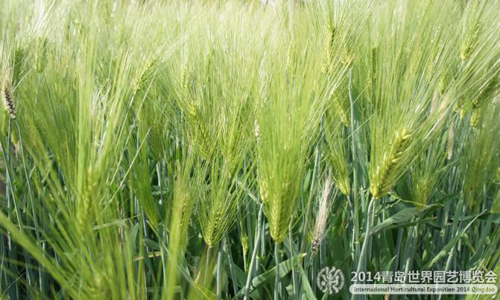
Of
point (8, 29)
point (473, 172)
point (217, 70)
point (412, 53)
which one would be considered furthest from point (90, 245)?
point (473, 172)

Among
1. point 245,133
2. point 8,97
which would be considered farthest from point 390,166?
point 8,97

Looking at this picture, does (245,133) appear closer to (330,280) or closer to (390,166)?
(390,166)

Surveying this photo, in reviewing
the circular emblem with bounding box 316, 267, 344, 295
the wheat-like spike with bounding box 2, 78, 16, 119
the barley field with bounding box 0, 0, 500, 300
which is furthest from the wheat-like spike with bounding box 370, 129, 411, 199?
the wheat-like spike with bounding box 2, 78, 16, 119

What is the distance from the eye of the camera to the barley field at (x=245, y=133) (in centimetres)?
62

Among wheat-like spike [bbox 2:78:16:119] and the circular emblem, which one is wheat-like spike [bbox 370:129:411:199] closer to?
the circular emblem

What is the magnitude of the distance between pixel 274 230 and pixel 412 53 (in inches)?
17.3

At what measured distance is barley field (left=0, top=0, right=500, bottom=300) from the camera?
2.02 feet

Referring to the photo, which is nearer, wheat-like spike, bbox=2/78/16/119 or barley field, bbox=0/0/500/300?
barley field, bbox=0/0/500/300

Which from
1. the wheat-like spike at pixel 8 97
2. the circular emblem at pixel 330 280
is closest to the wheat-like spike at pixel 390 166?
the circular emblem at pixel 330 280

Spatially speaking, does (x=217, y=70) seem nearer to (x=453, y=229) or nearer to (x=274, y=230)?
(x=274, y=230)

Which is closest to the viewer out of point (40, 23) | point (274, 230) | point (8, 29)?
point (274, 230)

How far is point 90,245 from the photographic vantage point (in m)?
0.47

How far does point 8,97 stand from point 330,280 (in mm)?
700

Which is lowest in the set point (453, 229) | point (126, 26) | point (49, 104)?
point (453, 229)
